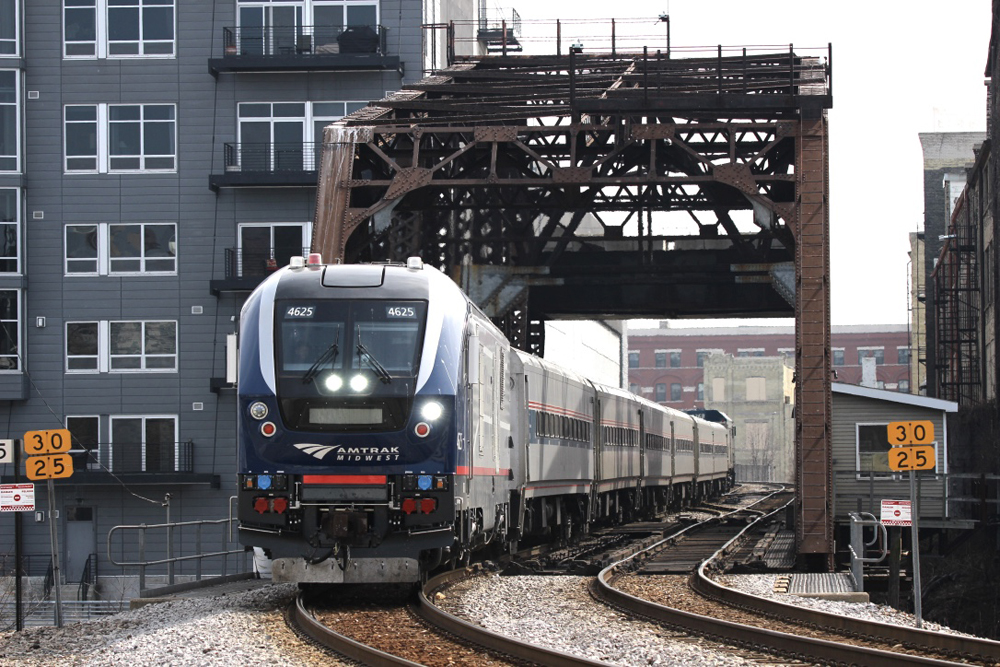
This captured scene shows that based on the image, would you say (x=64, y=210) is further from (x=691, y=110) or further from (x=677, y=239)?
(x=691, y=110)

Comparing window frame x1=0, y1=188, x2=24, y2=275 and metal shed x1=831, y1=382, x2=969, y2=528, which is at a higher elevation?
window frame x1=0, y1=188, x2=24, y2=275

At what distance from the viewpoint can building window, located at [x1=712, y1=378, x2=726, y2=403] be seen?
114 meters

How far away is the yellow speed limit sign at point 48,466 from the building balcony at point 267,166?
23.1 meters

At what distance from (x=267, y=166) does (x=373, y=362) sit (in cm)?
2768

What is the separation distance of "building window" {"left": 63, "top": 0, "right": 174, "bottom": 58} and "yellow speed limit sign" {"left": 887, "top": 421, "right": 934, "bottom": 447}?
30.7 m

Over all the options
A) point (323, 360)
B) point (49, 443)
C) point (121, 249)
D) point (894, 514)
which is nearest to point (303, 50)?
point (121, 249)

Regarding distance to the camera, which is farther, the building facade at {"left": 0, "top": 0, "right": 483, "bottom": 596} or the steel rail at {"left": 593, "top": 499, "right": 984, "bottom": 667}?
the building facade at {"left": 0, "top": 0, "right": 483, "bottom": 596}

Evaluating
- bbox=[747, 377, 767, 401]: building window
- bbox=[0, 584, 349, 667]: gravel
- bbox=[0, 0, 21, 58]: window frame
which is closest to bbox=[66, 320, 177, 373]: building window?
bbox=[0, 0, 21, 58]: window frame

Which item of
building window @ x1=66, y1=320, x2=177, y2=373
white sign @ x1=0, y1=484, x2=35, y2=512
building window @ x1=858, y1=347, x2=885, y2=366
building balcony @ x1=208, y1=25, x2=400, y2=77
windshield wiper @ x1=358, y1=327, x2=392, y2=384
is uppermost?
building balcony @ x1=208, y1=25, x2=400, y2=77

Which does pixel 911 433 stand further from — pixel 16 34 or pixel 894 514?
pixel 16 34

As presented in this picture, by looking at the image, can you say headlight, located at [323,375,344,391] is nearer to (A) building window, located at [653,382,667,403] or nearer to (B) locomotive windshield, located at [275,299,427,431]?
(B) locomotive windshield, located at [275,299,427,431]

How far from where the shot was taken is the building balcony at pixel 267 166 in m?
41.0

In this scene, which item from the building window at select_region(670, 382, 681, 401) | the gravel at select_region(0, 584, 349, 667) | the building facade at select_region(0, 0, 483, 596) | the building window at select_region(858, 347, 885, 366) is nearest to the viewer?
the gravel at select_region(0, 584, 349, 667)

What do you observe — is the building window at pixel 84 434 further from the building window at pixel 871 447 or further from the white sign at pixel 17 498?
the white sign at pixel 17 498
